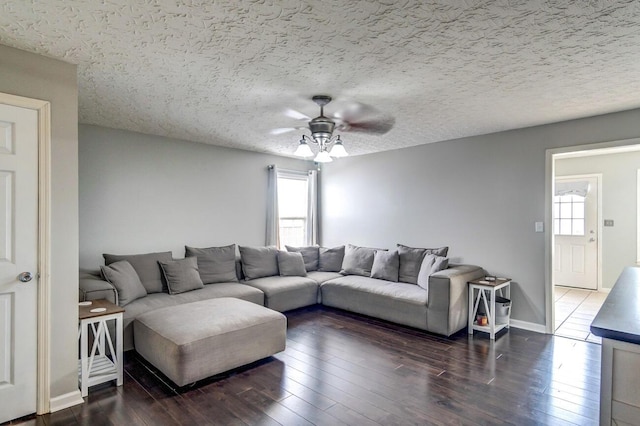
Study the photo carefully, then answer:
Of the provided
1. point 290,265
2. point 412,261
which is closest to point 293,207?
point 290,265

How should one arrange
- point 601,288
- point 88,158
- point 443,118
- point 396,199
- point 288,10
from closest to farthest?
point 288,10 < point 443,118 < point 88,158 < point 396,199 < point 601,288

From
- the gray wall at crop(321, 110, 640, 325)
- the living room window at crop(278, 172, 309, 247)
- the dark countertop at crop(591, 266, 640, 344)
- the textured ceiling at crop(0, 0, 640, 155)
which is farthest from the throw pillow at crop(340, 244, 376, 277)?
the dark countertop at crop(591, 266, 640, 344)

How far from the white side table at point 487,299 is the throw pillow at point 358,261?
153 centimetres

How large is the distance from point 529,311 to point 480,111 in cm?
249

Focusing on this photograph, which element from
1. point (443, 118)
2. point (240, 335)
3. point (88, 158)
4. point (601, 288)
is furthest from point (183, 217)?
point (601, 288)

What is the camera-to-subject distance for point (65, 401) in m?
2.43

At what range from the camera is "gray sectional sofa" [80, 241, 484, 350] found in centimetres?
369

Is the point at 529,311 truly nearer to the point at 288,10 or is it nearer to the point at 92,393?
the point at 288,10

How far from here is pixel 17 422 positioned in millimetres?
2248

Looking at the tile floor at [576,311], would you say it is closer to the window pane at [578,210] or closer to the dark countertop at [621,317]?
the window pane at [578,210]

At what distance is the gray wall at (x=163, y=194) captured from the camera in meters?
4.04

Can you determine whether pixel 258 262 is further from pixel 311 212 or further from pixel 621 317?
pixel 621 317

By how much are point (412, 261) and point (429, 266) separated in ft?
1.29

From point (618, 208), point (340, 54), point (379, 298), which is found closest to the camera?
point (340, 54)
